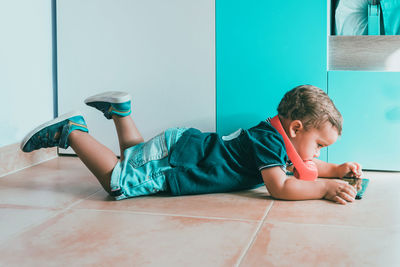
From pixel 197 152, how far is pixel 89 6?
2.46 feet

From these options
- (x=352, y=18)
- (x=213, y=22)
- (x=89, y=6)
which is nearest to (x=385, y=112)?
(x=352, y=18)

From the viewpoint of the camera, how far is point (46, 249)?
84 centimetres

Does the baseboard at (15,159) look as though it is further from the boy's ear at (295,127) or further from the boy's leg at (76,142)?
the boy's ear at (295,127)

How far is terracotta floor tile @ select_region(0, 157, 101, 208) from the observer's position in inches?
46.2

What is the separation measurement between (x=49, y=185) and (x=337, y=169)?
823 mm

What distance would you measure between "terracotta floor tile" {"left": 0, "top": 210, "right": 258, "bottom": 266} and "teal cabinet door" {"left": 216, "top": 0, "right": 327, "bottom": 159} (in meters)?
0.62

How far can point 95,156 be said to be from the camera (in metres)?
1.18

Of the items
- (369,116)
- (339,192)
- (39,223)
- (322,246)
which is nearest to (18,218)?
(39,223)

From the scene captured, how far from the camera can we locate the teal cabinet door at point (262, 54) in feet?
4.84

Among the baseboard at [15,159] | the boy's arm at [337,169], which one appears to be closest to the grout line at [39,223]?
the baseboard at [15,159]

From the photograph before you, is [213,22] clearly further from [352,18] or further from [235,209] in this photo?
[235,209]

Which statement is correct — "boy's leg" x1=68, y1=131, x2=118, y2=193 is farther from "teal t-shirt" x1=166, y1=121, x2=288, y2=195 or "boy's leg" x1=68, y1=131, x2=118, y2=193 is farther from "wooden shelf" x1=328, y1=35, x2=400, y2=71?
"wooden shelf" x1=328, y1=35, x2=400, y2=71

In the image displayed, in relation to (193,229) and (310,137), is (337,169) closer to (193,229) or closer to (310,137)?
(310,137)

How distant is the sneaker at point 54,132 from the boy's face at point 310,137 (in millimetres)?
551
